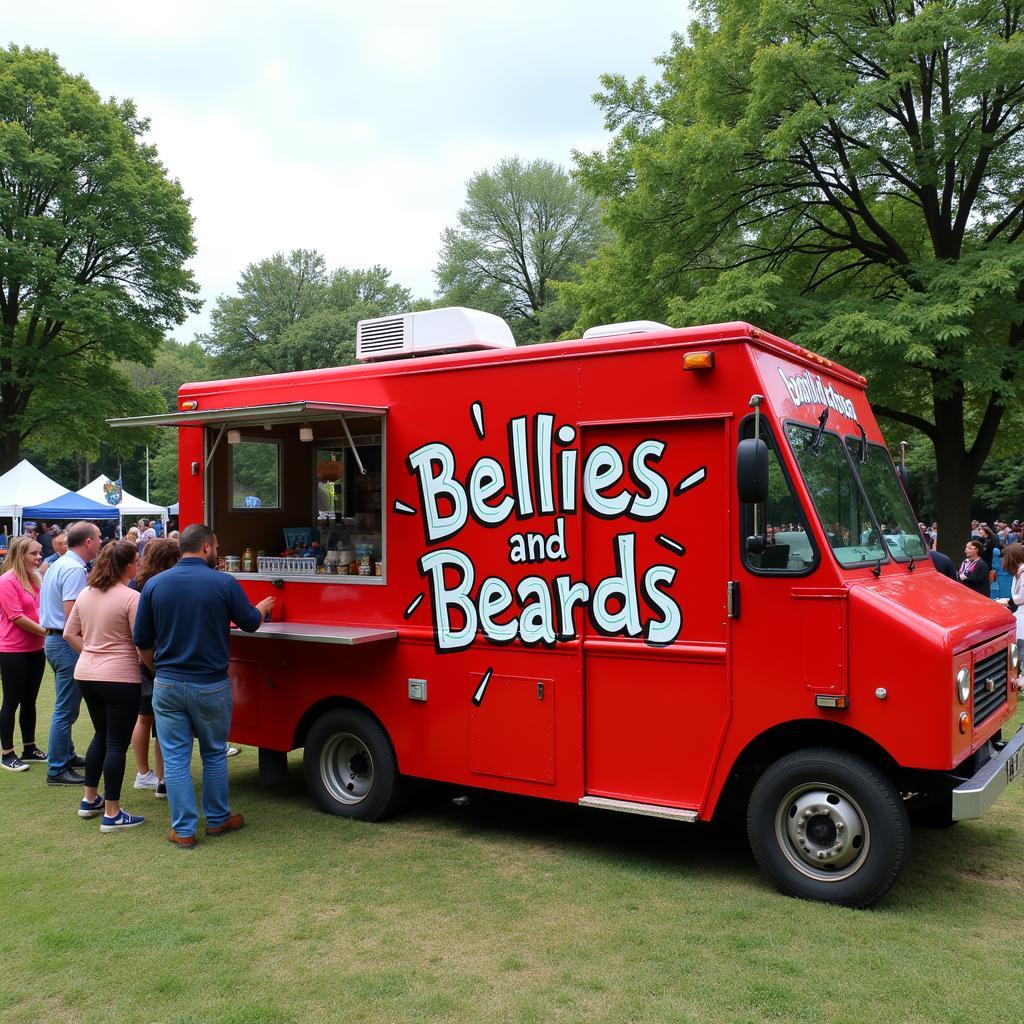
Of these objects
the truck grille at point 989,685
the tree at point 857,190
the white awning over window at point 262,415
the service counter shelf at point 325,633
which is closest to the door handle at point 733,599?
the truck grille at point 989,685

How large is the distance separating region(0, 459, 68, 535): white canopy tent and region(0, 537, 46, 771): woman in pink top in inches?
606

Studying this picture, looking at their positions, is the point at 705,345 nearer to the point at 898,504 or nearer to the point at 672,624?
the point at 672,624

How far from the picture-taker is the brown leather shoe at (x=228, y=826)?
6.17m

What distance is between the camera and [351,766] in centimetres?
674

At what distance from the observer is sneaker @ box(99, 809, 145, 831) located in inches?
246

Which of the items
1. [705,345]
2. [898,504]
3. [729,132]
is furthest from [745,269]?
[705,345]

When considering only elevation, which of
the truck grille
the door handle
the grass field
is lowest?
the grass field

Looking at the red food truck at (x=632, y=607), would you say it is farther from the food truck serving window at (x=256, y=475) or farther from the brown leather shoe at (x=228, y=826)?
the brown leather shoe at (x=228, y=826)

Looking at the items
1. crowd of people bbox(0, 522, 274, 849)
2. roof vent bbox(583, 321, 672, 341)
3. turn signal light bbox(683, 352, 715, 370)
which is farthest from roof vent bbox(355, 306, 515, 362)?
crowd of people bbox(0, 522, 274, 849)

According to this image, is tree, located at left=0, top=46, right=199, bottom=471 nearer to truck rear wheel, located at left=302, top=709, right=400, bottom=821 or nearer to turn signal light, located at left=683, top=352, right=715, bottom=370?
truck rear wheel, located at left=302, top=709, right=400, bottom=821

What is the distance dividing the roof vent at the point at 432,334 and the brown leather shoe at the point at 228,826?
3343 millimetres

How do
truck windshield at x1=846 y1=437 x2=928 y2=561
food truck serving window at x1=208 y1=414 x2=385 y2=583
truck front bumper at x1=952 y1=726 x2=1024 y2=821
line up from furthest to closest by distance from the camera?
food truck serving window at x1=208 y1=414 x2=385 y2=583, truck windshield at x1=846 y1=437 x2=928 y2=561, truck front bumper at x1=952 y1=726 x2=1024 y2=821

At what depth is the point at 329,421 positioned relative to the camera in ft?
23.6

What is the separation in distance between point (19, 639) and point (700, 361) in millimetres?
5922
